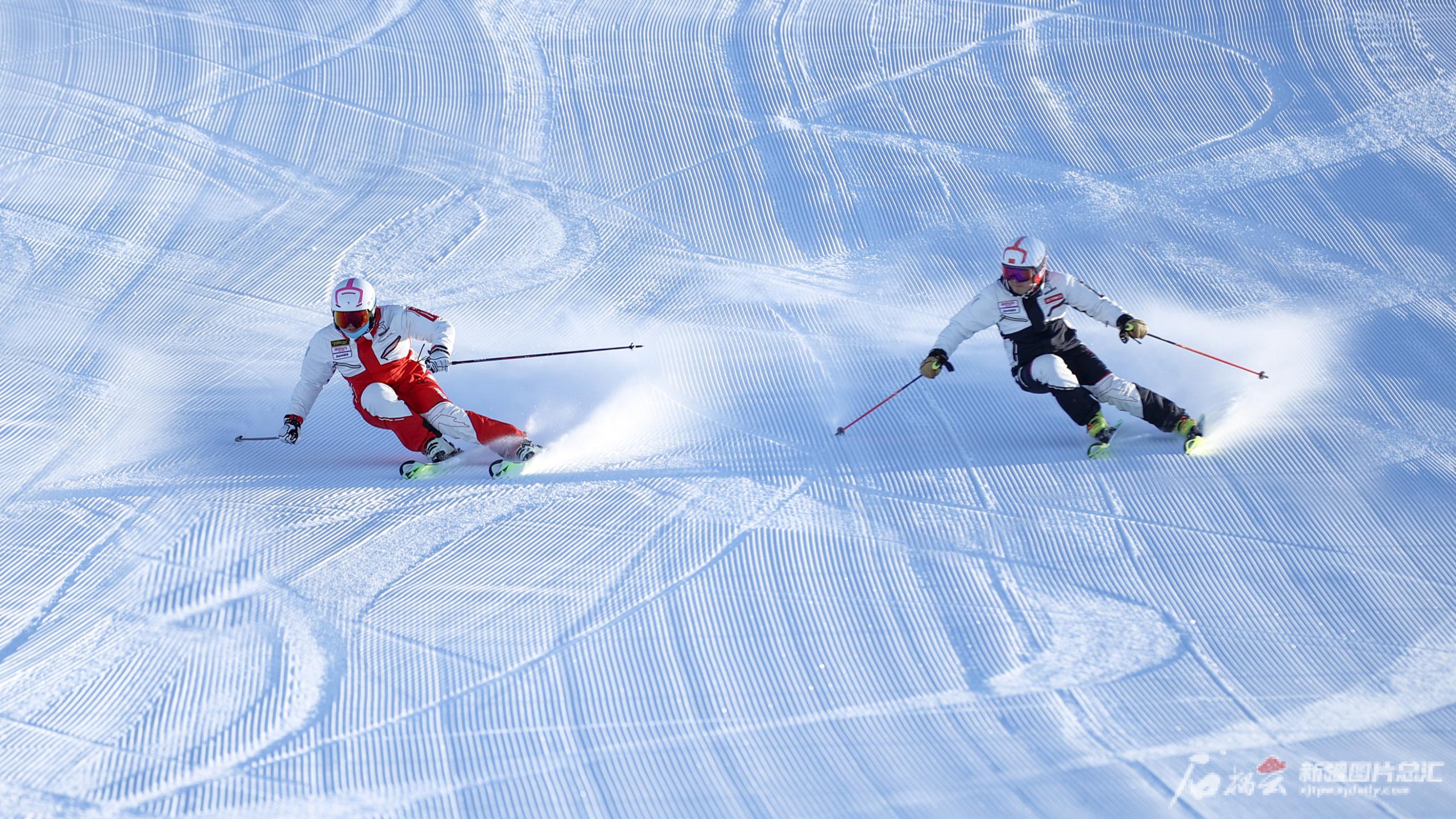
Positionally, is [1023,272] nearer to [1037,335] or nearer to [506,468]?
[1037,335]

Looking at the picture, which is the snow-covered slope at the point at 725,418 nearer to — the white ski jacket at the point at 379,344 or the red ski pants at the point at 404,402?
the red ski pants at the point at 404,402

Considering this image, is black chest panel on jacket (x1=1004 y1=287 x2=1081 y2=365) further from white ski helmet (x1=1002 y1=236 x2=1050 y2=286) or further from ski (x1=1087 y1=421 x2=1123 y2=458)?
ski (x1=1087 y1=421 x2=1123 y2=458)

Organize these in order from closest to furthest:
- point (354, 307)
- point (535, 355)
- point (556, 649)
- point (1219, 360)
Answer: point (556, 649), point (354, 307), point (535, 355), point (1219, 360)

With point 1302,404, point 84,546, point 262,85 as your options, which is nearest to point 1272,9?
point 1302,404

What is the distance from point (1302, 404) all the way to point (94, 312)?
690cm

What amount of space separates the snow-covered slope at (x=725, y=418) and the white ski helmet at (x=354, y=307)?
0.84 metres

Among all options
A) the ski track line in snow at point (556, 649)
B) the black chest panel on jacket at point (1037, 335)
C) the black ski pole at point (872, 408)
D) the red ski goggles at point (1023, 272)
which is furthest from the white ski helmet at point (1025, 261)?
the ski track line in snow at point (556, 649)

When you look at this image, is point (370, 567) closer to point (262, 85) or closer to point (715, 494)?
point (715, 494)

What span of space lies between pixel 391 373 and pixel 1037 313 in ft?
10.0

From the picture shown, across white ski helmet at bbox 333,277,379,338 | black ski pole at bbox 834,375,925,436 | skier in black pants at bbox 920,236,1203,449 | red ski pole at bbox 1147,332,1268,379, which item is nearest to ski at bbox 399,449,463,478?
white ski helmet at bbox 333,277,379,338

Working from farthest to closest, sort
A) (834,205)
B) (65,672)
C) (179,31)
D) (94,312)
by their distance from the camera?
(179,31) < (834,205) < (94,312) < (65,672)

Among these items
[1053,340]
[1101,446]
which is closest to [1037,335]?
[1053,340]

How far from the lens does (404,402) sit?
19.0 feet

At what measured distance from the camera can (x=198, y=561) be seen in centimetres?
539
